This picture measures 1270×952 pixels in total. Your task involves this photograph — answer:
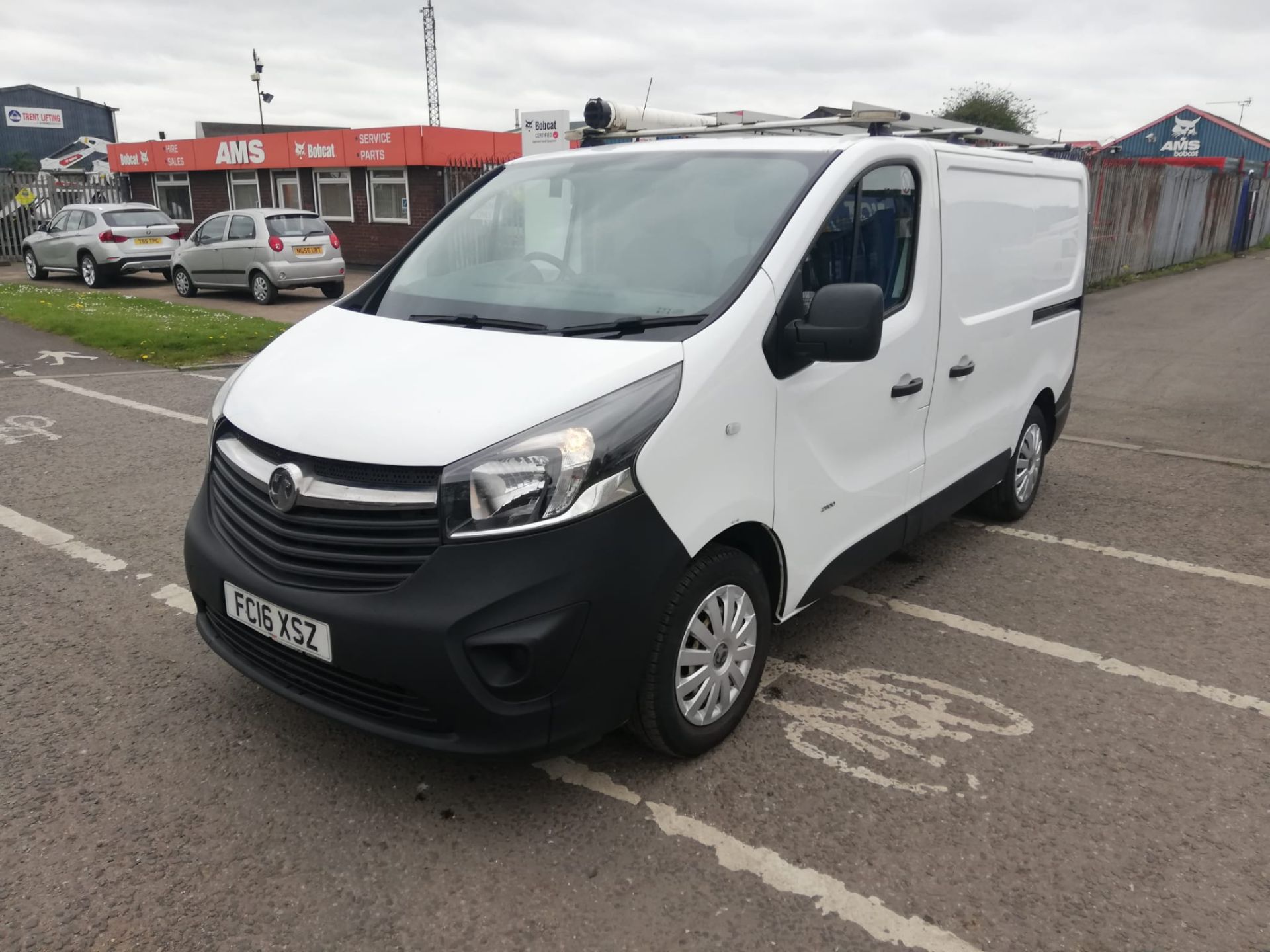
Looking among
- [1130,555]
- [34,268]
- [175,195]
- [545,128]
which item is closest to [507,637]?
[1130,555]

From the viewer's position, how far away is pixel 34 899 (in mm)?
2475

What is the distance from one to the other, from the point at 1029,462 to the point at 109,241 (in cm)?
1833

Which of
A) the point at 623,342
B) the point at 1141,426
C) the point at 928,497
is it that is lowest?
the point at 1141,426

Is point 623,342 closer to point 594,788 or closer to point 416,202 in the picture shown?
point 594,788

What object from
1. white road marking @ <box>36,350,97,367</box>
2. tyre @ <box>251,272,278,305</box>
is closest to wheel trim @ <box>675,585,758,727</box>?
white road marking @ <box>36,350,97,367</box>

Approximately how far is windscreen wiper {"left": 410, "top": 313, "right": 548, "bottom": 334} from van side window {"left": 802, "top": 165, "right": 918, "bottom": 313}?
87 centimetres

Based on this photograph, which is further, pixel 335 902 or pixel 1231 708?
pixel 1231 708

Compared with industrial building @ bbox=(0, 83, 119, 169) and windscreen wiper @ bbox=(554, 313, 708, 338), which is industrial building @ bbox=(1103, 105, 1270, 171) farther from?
industrial building @ bbox=(0, 83, 119, 169)

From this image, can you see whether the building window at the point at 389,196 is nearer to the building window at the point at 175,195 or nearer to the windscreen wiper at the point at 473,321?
the building window at the point at 175,195

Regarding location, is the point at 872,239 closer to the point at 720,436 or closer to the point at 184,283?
the point at 720,436

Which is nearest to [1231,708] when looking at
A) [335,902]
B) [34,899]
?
[335,902]

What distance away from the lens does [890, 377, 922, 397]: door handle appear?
12.1ft

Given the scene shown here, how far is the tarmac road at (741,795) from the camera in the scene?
245 cm

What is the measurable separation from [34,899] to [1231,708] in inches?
150
